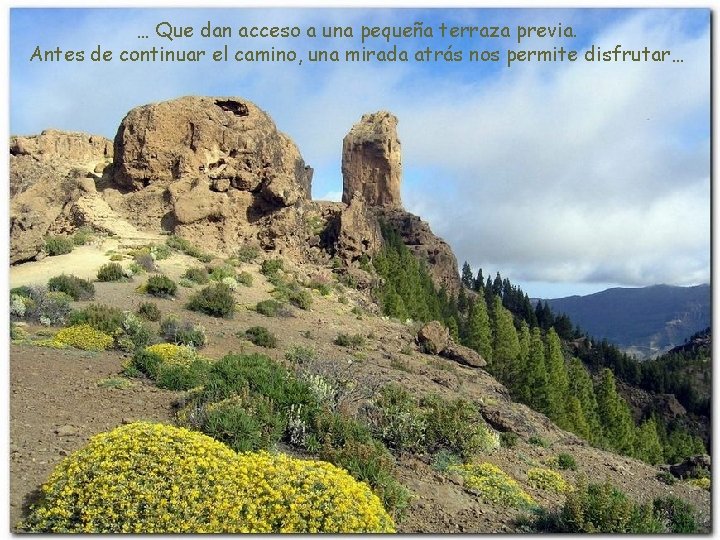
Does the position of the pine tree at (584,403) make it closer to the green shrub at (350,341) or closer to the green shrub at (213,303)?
the green shrub at (350,341)

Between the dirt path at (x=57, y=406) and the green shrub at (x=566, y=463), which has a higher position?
the dirt path at (x=57, y=406)

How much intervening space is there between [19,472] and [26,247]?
1677cm

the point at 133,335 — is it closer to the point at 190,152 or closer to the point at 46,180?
the point at 190,152

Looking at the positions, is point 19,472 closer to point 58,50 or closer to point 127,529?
point 127,529

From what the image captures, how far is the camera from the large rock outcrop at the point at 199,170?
90.9 feet

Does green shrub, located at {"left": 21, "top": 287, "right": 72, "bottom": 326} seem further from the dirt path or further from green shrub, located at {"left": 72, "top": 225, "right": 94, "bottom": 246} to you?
green shrub, located at {"left": 72, "top": 225, "right": 94, "bottom": 246}

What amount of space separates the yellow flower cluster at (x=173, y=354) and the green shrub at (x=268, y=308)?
792 cm

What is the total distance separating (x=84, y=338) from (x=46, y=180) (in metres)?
22.2

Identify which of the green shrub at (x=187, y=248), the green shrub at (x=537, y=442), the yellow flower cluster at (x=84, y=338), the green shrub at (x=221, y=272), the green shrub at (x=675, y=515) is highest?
the green shrub at (x=187, y=248)

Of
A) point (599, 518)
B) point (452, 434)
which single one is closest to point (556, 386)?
point (452, 434)

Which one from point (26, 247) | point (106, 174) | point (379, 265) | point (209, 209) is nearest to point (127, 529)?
point (26, 247)

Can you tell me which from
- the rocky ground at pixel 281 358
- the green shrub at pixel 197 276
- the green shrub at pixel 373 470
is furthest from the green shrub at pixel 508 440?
the green shrub at pixel 197 276

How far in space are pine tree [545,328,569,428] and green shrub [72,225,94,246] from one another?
25.7 m

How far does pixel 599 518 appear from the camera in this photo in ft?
23.7
